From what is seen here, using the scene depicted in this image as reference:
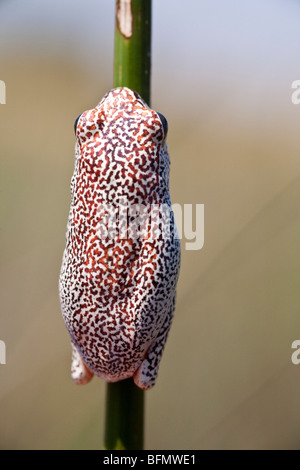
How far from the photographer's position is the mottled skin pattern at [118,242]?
58 cm

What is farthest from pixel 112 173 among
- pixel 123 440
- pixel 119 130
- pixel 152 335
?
pixel 123 440

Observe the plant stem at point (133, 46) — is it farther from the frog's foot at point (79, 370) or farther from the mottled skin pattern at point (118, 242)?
the frog's foot at point (79, 370)

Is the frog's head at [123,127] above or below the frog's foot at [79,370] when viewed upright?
above

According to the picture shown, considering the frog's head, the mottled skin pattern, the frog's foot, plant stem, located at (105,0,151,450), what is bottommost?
the frog's foot

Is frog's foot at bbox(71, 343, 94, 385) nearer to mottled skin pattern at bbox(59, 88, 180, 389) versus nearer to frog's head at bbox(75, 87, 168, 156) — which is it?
mottled skin pattern at bbox(59, 88, 180, 389)

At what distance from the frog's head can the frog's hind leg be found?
209 mm

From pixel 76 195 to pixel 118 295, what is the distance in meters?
0.13

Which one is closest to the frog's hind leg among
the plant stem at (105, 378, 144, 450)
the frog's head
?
the plant stem at (105, 378, 144, 450)

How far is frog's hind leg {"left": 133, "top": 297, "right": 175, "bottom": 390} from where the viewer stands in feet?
2.07

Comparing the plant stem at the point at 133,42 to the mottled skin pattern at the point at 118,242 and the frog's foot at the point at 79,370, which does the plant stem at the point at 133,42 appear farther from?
the frog's foot at the point at 79,370

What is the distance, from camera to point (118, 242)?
58cm

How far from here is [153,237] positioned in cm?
59

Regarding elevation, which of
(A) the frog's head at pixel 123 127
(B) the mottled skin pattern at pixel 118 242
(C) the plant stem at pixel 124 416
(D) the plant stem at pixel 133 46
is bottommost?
(C) the plant stem at pixel 124 416

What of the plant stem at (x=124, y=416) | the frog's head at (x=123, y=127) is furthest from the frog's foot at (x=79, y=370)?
the frog's head at (x=123, y=127)
